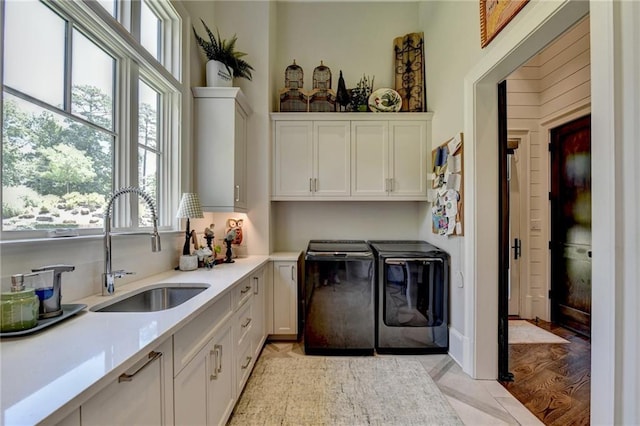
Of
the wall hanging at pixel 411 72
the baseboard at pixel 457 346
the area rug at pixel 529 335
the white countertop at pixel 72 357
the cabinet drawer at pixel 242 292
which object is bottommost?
the area rug at pixel 529 335

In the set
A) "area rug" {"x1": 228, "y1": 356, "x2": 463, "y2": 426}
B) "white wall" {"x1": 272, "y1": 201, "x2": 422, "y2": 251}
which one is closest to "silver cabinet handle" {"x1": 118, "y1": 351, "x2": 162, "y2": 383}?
Result: "area rug" {"x1": 228, "y1": 356, "x2": 463, "y2": 426}

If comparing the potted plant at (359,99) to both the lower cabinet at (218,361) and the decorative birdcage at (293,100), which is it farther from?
the lower cabinet at (218,361)

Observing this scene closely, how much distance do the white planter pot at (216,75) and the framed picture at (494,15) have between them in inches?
85.5

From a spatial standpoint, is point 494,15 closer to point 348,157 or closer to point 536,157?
point 348,157

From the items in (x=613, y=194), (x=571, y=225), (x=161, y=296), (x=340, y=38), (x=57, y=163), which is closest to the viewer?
(x=613, y=194)

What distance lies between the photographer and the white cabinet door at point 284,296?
3.04 metres

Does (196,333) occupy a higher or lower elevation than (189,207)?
lower

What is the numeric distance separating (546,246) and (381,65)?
2.94 m

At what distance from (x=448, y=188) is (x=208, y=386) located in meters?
2.35

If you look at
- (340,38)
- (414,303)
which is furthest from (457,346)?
(340,38)

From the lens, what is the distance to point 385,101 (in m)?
3.41

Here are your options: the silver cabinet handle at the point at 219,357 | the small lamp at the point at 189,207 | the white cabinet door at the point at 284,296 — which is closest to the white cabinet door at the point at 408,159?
the white cabinet door at the point at 284,296

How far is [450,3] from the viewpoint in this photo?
2.72 metres

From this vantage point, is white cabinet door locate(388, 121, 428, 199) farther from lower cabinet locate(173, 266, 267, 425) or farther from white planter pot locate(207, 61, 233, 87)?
lower cabinet locate(173, 266, 267, 425)
